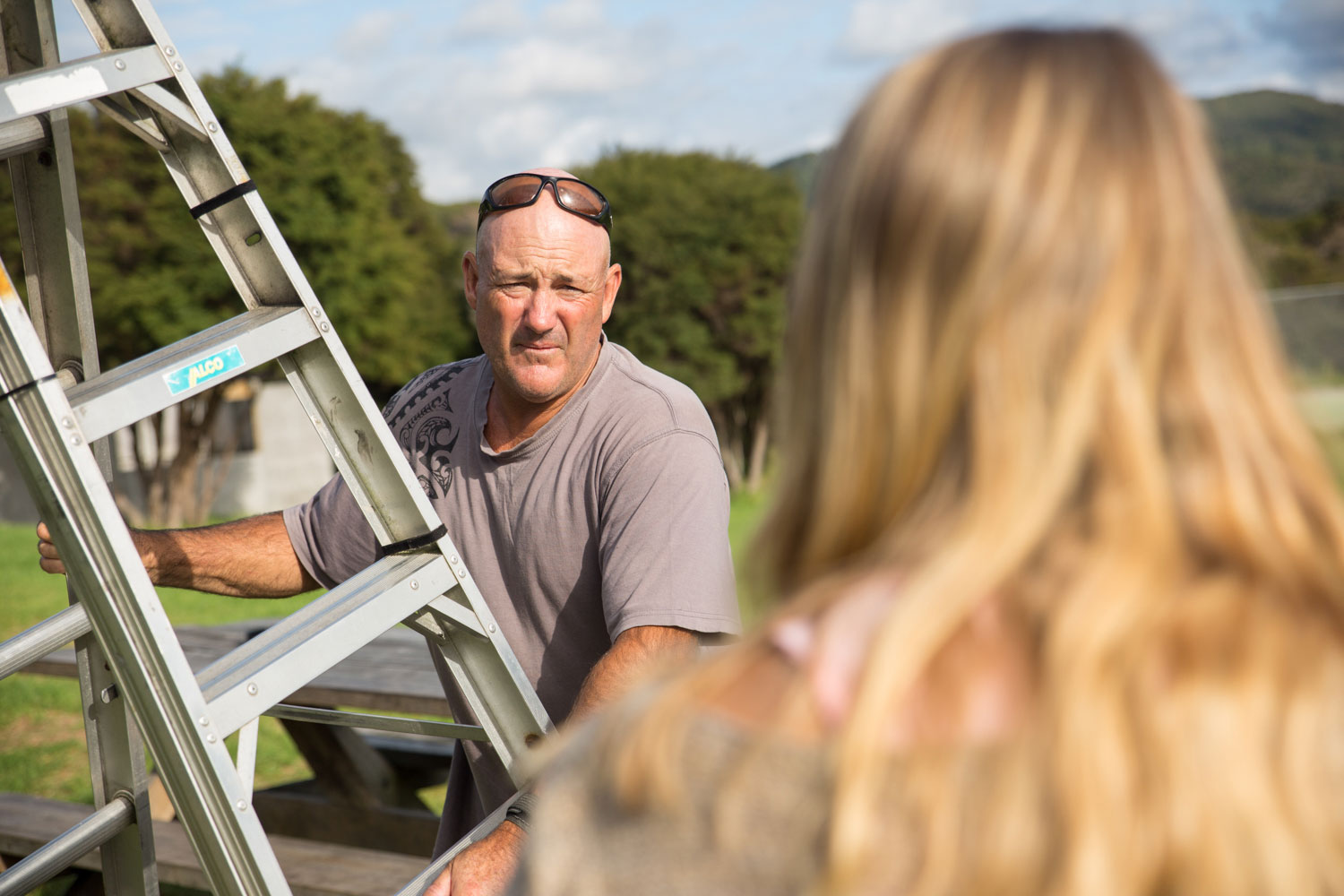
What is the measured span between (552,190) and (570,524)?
2.51 ft

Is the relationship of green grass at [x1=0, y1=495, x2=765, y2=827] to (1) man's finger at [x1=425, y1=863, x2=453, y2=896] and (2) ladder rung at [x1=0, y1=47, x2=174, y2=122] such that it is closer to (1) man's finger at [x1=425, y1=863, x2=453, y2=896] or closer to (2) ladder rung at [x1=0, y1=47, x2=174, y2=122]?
(1) man's finger at [x1=425, y1=863, x2=453, y2=896]

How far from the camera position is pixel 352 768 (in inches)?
183

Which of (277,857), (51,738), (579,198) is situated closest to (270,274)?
(579,198)

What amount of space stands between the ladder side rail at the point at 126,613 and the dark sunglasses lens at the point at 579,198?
3.99 ft

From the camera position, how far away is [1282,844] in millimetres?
775

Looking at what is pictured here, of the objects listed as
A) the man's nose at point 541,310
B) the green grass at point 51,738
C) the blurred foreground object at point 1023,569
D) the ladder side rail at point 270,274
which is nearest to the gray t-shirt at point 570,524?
the man's nose at point 541,310

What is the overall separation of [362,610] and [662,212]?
2078 cm

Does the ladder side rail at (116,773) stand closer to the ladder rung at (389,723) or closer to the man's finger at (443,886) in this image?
the ladder rung at (389,723)

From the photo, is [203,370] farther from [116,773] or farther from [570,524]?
[116,773]

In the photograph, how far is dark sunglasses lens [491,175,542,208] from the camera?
249 centimetres

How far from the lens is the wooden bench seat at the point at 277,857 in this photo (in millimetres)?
3373

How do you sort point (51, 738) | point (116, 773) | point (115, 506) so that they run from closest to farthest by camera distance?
point (115, 506) → point (116, 773) → point (51, 738)

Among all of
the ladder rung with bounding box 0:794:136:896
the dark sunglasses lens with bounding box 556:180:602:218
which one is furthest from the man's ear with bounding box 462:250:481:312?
the ladder rung with bounding box 0:794:136:896

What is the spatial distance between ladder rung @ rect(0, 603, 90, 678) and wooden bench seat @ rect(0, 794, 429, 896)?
1.19 m
